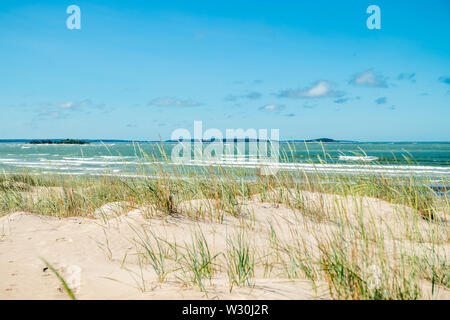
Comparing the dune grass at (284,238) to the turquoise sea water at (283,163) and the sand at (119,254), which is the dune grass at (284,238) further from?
the turquoise sea water at (283,163)

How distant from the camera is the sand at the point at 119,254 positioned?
7.18 feet

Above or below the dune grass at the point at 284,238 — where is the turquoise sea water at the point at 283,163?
above

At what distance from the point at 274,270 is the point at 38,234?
308 cm

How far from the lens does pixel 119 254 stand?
11.0ft

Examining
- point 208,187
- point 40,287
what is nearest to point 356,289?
point 40,287

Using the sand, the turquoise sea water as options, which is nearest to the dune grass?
the sand

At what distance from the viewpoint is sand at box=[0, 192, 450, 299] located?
2188mm

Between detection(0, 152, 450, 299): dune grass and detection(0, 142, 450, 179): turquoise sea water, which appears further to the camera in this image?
detection(0, 142, 450, 179): turquoise sea water

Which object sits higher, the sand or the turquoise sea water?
the turquoise sea water

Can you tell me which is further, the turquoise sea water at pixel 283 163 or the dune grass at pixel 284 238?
the turquoise sea water at pixel 283 163

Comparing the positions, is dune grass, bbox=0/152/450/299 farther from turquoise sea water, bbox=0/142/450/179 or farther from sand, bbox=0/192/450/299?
turquoise sea water, bbox=0/142/450/179

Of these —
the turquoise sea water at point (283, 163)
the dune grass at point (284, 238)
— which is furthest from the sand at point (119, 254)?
the turquoise sea water at point (283, 163)

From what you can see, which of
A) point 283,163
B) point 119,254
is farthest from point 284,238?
point 283,163

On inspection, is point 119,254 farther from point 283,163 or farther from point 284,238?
point 283,163
